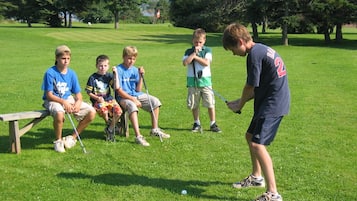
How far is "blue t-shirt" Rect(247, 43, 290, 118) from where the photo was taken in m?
4.46

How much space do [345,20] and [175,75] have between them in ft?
66.7

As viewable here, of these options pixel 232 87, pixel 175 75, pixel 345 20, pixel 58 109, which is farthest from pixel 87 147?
pixel 345 20

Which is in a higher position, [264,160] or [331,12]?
[331,12]

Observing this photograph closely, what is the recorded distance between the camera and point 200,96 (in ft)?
26.6

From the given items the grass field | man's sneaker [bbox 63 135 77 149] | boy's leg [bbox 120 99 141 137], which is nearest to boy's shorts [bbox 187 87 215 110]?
the grass field

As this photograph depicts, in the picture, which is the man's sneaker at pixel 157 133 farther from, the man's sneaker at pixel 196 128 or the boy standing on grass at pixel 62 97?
the boy standing on grass at pixel 62 97

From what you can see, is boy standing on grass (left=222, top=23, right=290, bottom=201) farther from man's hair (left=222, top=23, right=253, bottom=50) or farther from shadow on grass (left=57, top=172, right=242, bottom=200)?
shadow on grass (left=57, top=172, right=242, bottom=200)

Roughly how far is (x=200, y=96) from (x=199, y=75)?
428mm

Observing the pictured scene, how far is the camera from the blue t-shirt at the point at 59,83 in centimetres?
682

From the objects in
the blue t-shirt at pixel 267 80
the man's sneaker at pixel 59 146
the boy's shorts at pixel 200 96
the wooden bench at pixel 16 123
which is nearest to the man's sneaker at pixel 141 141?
the man's sneaker at pixel 59 146

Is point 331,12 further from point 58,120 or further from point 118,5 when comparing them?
point 118,5

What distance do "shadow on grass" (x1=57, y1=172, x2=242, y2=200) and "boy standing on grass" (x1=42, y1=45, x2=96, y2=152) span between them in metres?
1.12

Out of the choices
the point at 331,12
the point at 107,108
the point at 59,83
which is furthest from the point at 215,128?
the point at 331,12

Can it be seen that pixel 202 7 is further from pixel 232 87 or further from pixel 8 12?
pixel 232 87
